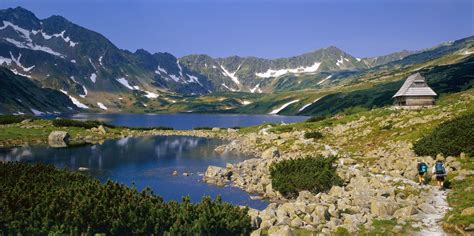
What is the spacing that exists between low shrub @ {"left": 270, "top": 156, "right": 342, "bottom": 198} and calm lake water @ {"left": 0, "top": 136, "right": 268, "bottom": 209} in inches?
117

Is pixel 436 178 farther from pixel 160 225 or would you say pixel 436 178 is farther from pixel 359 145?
pixel 359 145

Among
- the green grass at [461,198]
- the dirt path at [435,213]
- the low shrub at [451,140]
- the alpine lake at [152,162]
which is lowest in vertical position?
the alpine lake at [152,162]

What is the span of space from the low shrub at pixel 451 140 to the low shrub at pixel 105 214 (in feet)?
79.9

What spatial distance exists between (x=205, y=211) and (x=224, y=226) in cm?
132

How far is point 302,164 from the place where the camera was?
43.1m

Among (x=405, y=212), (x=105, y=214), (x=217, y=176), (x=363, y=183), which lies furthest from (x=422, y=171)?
(x=217, y=176)

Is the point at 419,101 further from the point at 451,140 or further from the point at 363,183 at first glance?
the point at 363,183

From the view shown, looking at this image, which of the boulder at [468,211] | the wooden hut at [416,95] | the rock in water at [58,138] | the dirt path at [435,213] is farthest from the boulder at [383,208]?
the rock in water at [58,138]

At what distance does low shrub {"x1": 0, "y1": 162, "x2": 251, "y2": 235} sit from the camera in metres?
20.7

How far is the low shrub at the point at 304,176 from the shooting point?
3897 centimetres

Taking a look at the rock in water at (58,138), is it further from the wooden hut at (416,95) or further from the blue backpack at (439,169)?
the blue backpack at (439,169)

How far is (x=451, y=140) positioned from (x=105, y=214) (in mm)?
32174

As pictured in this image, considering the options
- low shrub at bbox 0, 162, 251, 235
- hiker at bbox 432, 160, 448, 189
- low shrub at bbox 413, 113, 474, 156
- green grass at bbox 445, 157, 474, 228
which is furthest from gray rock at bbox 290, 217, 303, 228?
Result: low shrub at bbox 413, 113, 474, 156

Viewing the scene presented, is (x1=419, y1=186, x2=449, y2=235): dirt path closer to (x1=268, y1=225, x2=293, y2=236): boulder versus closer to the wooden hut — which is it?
(x1=268, y1=225, x2=293, y2=236): boulder
